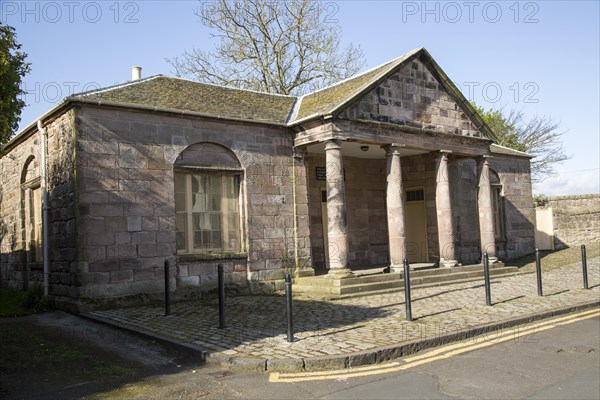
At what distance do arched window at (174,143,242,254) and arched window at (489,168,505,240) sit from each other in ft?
37.7

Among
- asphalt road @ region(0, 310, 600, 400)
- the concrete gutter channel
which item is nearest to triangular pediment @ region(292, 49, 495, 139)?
the concrete gutter channel

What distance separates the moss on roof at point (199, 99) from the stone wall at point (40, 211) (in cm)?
147

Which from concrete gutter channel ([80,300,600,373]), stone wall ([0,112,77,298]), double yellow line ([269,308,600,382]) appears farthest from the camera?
stone wall ([0,112,77,298])

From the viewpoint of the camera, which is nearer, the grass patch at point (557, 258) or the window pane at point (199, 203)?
the window pane at point (199, 203)

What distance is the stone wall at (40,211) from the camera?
36.3ft

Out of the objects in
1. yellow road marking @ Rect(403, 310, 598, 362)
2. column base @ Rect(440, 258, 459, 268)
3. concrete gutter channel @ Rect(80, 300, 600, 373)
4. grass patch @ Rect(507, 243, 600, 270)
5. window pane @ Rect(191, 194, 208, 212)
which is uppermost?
window pane @ Rect(191, 194, 208, 212)

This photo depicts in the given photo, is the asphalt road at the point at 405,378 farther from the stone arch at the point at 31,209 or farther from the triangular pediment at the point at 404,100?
the triangular pediment at the point at 404,100

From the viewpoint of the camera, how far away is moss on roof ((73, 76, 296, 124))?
12000 millimetres

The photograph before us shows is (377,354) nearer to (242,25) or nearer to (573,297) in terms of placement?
(573,297)

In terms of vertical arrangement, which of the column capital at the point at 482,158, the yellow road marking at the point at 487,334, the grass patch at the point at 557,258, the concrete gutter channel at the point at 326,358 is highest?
the column capital at the point at 482,158

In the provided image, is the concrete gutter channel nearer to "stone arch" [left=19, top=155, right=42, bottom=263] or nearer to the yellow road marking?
the yellow road marking

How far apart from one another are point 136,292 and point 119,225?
1.47 meters

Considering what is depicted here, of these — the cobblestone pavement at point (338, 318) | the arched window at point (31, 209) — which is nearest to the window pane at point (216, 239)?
the cobblestone pavement at point (338, 318)

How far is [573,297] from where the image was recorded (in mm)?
11266
